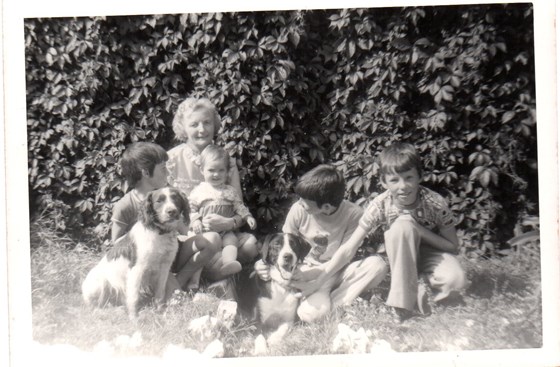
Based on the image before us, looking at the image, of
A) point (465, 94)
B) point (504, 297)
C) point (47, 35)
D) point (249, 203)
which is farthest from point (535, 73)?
point (47, 35)

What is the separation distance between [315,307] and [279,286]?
0.23m

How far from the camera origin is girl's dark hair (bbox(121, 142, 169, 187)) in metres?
5.15

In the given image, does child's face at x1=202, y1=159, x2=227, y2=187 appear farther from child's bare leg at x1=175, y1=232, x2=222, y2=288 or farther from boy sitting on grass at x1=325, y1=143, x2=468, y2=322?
boy sitting on grass at x1=325, y1=143, x2=468, y2=322

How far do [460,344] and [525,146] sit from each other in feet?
3.79

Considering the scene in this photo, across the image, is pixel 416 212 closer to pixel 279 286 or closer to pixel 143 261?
pixel 279 286

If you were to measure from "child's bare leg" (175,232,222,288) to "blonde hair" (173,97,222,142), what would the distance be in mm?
597

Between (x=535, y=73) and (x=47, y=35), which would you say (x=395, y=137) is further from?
(x=47, y=35)

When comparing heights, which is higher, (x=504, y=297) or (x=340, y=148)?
(x=340, y=148)

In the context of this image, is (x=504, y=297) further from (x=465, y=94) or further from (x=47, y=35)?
(x=47, y=35)

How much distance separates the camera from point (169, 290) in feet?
16.9

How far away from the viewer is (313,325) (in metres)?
5.16

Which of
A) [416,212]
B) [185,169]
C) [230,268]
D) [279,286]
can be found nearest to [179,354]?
[230,268]

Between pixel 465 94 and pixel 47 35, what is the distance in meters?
2.32

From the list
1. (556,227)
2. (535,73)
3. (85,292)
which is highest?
(535,73)
